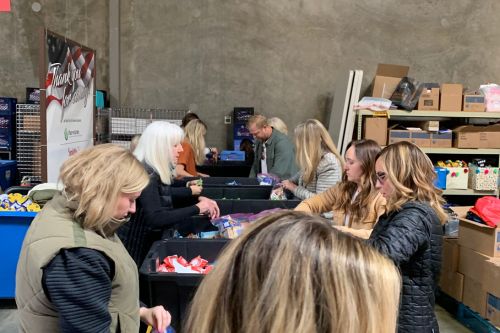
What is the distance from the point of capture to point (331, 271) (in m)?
0.69

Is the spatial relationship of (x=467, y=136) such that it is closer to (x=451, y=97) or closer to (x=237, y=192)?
(x=451, y=97)

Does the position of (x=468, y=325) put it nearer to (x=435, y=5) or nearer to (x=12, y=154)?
(x=435, y=5)

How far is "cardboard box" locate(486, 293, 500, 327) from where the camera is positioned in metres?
3.14

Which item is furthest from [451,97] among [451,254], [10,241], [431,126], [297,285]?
[297,285]

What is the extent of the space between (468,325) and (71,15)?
7077 millimetres

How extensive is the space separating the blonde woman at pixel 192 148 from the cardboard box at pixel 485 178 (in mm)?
3590

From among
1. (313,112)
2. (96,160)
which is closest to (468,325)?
(96,160)

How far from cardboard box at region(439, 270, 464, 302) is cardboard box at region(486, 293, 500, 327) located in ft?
1.03

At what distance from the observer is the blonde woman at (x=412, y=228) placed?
1.86 m

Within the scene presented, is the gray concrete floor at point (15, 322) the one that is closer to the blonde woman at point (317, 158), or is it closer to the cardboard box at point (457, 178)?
the blonde woman at point (317, 158)

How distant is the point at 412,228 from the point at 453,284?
6.99 ft

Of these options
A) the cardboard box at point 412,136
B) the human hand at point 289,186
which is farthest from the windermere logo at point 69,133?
the cardboard box at point 412,136

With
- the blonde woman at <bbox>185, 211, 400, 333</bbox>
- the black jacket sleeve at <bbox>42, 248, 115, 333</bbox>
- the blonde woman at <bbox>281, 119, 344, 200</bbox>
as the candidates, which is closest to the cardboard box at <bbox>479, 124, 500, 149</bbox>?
the blonde woman at <bbox>281, 119, 344, 200</bbox>

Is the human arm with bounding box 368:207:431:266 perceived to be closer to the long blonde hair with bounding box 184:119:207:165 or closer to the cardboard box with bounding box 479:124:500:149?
the long blonde hair with bounding box 184:119:207:165
